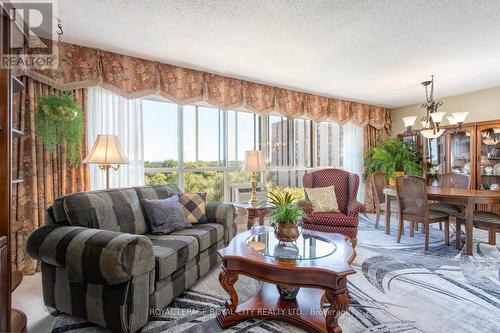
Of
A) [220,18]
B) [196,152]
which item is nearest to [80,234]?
[220,18]

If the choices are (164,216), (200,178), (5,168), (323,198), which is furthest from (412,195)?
(5,168)

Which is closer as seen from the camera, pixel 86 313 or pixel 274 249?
pixel 86 313

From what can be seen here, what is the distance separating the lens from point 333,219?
3.16 metres

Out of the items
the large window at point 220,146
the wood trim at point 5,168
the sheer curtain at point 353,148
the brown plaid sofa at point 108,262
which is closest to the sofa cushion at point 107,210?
the brown plaid sofa at point 108,262

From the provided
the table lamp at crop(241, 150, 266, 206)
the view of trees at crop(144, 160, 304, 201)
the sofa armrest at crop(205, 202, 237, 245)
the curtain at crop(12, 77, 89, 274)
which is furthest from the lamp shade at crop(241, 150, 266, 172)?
the curtain at crop(12, 77, 89, 274)

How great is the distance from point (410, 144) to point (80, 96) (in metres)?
5.81

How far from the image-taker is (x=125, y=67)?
3.14 m

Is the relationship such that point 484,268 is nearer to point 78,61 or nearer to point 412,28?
point 412,28

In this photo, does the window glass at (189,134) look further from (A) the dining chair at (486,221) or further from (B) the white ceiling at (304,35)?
(A) the dining chair at (486,221)

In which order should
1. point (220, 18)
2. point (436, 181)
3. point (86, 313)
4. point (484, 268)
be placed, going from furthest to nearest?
point (436, 181) → point (484, 268) → point (220, 18) → point (86, 313)

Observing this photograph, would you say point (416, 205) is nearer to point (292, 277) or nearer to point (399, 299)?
point (399, 299)

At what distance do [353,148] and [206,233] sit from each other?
14.0 feet

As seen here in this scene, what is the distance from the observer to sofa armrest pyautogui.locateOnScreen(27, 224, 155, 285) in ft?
5.15

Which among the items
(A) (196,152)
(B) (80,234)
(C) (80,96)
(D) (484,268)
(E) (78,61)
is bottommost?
(D) (484,268)
